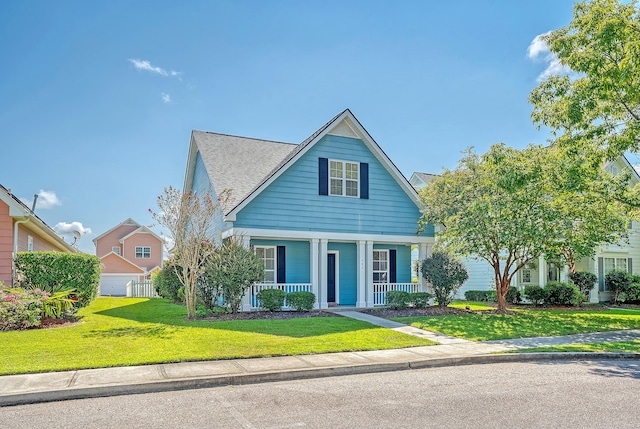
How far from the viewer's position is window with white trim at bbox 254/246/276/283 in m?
18.9

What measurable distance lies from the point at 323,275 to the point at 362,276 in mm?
1722

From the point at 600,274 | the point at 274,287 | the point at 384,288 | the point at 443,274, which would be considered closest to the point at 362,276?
the point at 384,288

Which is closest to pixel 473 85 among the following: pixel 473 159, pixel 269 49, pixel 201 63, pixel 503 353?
pixel 473 159

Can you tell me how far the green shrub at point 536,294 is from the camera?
2245 cm

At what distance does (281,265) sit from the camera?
62.1 feet

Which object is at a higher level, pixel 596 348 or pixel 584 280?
pixel 584 280

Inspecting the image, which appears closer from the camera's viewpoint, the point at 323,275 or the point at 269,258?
the point at 323,275

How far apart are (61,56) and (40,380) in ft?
37.7

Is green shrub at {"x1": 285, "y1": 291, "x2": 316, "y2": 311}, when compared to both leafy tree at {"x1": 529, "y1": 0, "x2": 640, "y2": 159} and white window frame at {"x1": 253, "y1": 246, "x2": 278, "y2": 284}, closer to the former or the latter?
white window frame at {"x1": 253, "y1": 246, "x2": 278, "y2": 284}

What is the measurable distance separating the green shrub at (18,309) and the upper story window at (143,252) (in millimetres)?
37986

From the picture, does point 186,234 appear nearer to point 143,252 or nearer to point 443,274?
point 443,274

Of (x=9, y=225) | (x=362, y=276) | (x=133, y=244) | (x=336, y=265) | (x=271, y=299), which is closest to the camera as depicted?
(x=9, y=225)

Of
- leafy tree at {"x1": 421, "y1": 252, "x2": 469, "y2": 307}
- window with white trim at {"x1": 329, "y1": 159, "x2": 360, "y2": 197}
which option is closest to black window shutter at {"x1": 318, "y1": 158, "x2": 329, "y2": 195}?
window with white trim at {"x1": 329, "y1": 159, "x2": 360, "y2": 197}

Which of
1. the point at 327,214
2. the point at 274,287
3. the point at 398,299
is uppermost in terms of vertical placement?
the point at 327,214
